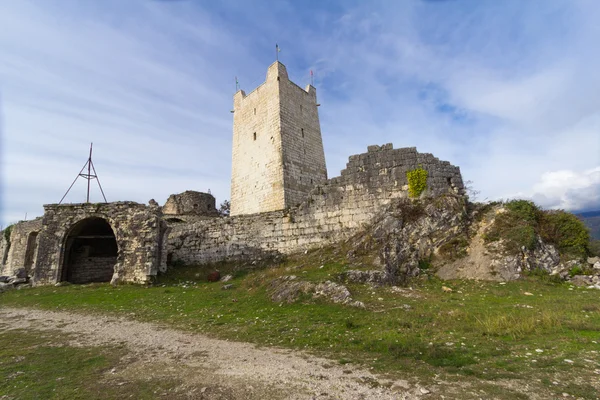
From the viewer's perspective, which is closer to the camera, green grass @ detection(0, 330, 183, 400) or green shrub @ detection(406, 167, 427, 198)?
green grass @ detection(0, 330, 183, 400)

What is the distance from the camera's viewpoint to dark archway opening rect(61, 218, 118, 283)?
20922 mm

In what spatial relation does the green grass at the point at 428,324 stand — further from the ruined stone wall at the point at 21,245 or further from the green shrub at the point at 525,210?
the ruined stone wall at the point at 21,245

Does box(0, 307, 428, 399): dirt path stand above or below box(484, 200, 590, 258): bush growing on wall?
below

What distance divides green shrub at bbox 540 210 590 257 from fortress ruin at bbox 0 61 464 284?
355 cm

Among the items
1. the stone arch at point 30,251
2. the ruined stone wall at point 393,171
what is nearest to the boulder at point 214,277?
the ruined stone wall at point 393,171

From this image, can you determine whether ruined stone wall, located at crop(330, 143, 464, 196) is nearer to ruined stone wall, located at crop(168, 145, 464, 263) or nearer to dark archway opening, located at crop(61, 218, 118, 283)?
ruined stone wall, located at crop(168, 145, 464, 263)

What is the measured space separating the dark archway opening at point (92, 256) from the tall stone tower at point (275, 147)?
989 cm

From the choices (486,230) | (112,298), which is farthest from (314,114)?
(112,298)

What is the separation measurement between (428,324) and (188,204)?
94.2 feet

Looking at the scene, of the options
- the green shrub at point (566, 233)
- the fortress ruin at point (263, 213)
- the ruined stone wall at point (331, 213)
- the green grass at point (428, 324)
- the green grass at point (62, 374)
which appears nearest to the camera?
the green grass at point (62, 374)

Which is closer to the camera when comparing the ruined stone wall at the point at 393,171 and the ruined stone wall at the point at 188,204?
the ruined stone wall at the point at 393,171

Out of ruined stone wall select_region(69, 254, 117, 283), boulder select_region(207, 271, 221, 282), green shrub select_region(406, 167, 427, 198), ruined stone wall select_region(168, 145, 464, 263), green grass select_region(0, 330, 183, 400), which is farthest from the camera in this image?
ruined stone wall select_region(69, 254, 117, 283)

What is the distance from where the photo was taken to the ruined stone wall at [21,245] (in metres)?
28.7

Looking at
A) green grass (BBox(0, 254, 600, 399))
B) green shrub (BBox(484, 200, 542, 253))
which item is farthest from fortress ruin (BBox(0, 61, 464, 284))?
green grass (BBox(0, 254, 600, 399))
